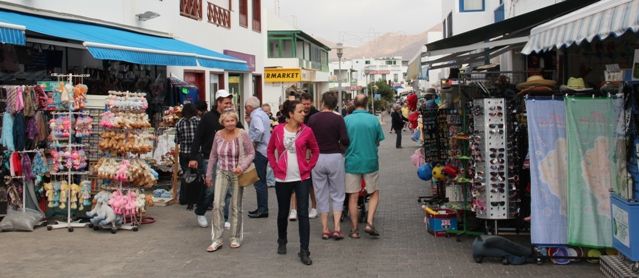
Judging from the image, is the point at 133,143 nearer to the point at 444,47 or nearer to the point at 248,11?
the point at 444,47

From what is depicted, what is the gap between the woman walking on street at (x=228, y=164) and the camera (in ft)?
25.5

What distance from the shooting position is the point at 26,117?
30.0 ft

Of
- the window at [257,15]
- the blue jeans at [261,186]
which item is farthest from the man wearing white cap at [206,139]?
the window at [257,15]

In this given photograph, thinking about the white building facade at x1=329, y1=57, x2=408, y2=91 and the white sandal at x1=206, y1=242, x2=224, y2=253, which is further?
the white building facade at x1=329, y1=57, x2=408, y2=91

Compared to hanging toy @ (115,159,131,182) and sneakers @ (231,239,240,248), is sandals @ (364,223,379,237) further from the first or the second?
hanging toy @ (115,159,131,182)

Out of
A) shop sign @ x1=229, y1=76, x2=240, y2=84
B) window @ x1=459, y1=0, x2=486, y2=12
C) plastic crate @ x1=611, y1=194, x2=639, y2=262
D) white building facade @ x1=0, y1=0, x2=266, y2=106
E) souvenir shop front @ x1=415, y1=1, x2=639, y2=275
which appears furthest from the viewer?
shop sign @ x1=229, y1=76, x2=240, y2=84

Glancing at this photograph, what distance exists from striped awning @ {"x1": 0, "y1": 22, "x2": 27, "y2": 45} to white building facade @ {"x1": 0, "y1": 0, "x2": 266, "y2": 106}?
7.34ft

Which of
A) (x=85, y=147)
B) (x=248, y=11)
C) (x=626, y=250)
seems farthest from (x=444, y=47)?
(x=248, y=11)

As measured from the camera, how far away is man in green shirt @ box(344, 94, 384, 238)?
8383mm

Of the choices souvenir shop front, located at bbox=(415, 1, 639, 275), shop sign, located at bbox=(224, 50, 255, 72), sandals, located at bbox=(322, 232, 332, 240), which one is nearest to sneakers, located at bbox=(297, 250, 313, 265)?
sandals, located at bbox=(322, 232, 332, 240)

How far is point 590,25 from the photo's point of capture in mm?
5289

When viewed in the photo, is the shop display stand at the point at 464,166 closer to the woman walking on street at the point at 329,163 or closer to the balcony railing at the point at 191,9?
the woman walking on street at the point at 329,163

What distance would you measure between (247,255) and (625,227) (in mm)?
3781

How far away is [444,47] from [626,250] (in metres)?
4.17
